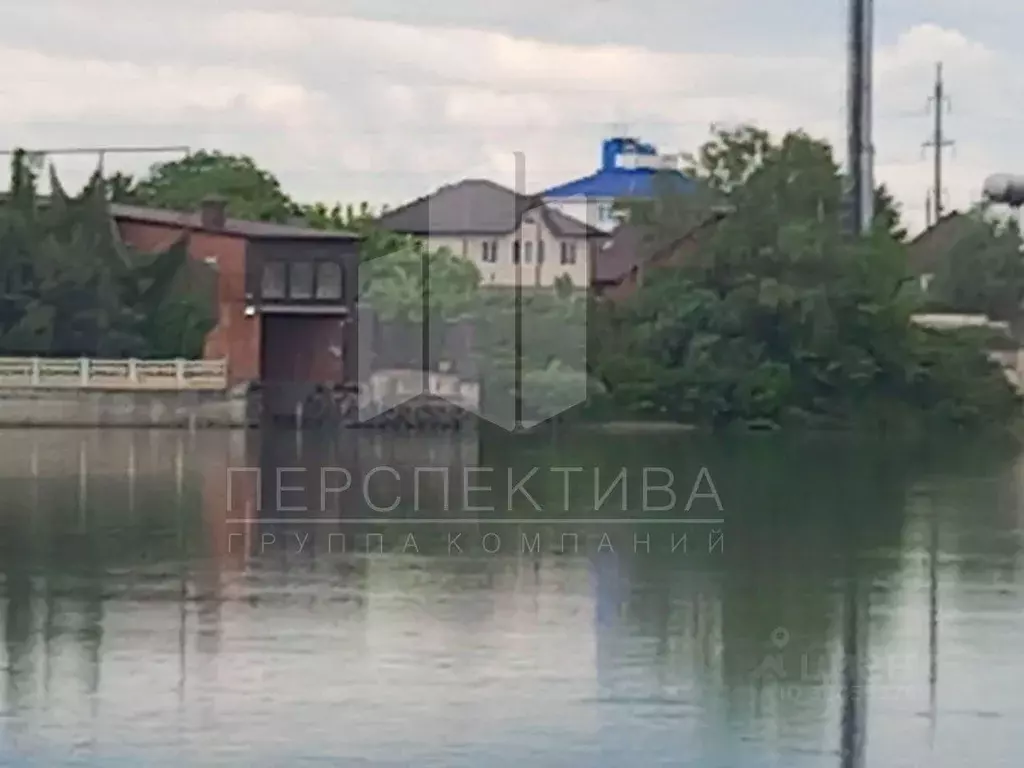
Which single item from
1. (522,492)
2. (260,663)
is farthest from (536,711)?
(522,492)

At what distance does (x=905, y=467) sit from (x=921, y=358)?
42.3ft

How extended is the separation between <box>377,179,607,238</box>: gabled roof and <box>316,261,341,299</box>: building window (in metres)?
2.06

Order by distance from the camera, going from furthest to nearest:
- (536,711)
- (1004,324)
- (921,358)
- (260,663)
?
(1004,324), (921,358), (260,663), (536,711)

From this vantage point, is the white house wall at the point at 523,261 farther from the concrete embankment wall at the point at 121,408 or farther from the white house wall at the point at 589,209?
the concrete embankment wall at the point at 121,408

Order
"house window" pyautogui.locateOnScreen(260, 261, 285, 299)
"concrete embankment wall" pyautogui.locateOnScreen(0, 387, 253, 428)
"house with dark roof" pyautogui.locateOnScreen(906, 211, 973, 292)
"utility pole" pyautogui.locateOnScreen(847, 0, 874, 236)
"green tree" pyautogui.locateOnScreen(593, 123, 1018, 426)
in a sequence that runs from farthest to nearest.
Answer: "house with dark roof" pyautogui.locateOnScreen(906, 211, 973, 292), "house window" pyautogui.locateOnScreen(260, 261, 285, 299), "green tree" pyautogui.locateOnScreen(593, 123, 1018, 426), "concrete embankment wall" pyautogui.locateOnScreen(0, 387, 253, 428), "utility pole" pyautogui.locateOnScreen(847, 0, 874, 236)

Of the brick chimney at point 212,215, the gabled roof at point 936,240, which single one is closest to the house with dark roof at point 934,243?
the gabled roof at point 936,240

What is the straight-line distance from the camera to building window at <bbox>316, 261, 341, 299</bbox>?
40.8 m

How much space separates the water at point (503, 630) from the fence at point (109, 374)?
14700 mm

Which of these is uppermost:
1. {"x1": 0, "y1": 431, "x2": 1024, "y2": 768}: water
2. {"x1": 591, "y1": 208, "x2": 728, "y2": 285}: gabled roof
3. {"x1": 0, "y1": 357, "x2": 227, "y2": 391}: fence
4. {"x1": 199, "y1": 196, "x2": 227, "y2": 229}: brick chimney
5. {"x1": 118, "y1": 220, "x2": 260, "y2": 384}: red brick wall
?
{"x1": 199, "y1": 196, "x2": 227, "y2": 229}: brick chimney

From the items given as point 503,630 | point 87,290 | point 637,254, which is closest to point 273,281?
point 87,290

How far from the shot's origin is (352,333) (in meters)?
39.6

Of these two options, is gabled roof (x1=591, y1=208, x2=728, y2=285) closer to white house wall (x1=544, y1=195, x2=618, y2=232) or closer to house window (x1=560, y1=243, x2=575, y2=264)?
white house wall (x1=544, y1=195, x2=618, y2=232)

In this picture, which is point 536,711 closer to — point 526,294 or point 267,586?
point 267,586

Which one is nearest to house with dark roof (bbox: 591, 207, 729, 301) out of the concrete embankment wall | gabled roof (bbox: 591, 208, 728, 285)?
gabled roof (bbox: 591, 208, 728, 285)
